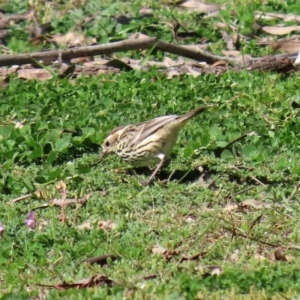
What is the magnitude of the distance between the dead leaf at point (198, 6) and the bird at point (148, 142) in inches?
200

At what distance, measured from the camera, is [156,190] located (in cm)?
791

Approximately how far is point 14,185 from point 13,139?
93 cm

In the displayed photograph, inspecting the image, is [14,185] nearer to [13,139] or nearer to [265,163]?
[13,139]

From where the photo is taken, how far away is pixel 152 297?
5.92 meters

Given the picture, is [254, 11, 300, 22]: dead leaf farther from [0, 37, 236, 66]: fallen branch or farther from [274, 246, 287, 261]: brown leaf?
[274, 246, 287, 261]: brown leaf

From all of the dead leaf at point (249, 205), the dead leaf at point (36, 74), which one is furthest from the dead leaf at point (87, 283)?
the dead leaf at point (36, 74)

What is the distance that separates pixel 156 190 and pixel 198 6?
6091 mm

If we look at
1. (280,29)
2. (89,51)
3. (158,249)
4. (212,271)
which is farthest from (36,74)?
(212,271)

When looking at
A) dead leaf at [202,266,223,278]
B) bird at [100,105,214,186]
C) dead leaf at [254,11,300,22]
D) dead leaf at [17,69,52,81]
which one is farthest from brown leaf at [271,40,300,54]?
dead leaf at [202,266,223,278]

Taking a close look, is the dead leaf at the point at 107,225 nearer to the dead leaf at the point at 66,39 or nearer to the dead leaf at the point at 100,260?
the dead leaf at the point at 100,260

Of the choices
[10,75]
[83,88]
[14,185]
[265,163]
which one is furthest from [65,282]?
[10,75]

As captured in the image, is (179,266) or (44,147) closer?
(179,266)

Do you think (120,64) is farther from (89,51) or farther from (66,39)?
(66,39)

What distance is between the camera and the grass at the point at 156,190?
6305 millimetres
